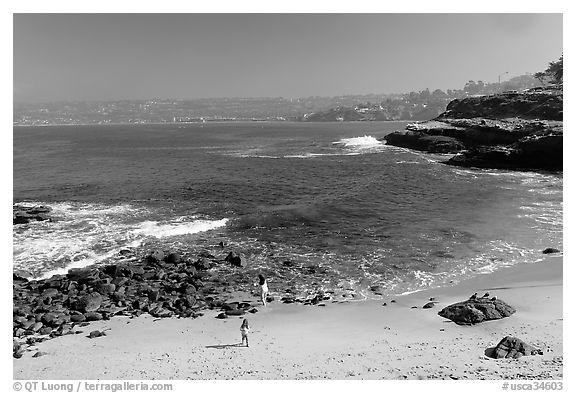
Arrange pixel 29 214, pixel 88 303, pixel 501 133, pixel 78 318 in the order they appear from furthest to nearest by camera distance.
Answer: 1. pixel 501 133
2. pixel 29 214
3. pixel 88 303
4. pixel 78 318

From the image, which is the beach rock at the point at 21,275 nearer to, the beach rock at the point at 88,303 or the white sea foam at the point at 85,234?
the white sea foam at the point at 85,234

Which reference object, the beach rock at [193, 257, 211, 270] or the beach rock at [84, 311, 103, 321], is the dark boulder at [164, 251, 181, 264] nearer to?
the beach rock at [193, 257, 211, 270]

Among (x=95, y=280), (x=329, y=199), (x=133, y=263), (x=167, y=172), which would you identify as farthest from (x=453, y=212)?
(x=167, y=172)

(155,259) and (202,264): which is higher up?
(155,259)

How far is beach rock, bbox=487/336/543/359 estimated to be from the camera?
1155 cm

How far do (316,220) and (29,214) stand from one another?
2143 cm

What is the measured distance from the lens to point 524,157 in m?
50.3

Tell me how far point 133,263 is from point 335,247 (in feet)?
37.2

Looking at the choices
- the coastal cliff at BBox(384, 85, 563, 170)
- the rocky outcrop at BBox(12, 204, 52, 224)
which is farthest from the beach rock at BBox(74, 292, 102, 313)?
the coastal cliff at BBox(384, 85, 563, 170)

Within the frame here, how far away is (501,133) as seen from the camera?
200ft

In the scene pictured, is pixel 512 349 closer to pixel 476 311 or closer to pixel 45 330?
pixel 476 311

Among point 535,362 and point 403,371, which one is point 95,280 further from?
point 535,362

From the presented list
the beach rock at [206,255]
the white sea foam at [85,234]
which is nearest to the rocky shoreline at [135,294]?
the beach rock at [206,255]

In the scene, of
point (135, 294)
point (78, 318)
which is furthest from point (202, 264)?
point (78, 318)
